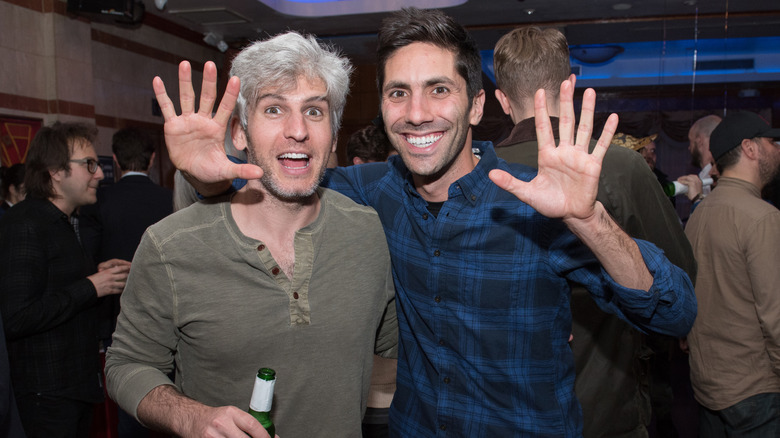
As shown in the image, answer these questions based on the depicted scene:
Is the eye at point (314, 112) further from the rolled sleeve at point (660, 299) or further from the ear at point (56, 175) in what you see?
the ear at point (56, 175)

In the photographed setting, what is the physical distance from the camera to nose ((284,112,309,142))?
1.46 metres

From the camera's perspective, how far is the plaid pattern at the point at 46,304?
2.40 m

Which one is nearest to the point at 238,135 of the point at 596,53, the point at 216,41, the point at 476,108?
the point at 476,108

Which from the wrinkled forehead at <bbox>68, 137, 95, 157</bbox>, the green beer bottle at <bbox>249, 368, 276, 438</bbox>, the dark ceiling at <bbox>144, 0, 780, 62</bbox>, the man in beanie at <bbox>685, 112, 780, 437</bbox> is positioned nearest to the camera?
the green beer bottle at <bbox>249, 368, 276, 438</bbox>

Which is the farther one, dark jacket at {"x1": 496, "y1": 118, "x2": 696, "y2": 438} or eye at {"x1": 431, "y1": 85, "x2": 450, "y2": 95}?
dark jacket at {"x1": 496, "y1": 118, "x2": 696, "y2": 438}

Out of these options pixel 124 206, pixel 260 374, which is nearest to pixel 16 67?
pixel 124 206

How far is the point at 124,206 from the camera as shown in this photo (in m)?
3.38

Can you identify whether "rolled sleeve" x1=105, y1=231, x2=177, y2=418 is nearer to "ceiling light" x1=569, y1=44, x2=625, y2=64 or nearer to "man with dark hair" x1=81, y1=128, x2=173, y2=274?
"man with dark hair" x1=81, y1=128, x2=173, y2=274

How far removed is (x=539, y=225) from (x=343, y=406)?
2.27ft

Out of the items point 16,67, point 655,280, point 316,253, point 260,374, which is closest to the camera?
point 260,374

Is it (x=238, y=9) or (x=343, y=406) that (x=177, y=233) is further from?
(x=238, y=9)

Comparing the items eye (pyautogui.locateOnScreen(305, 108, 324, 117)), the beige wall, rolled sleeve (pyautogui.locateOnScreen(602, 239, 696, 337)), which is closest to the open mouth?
eye (pyautogui.locateOnScreen(305, 108, 324, 117))

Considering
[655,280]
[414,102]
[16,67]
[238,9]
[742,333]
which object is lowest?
[742,333]

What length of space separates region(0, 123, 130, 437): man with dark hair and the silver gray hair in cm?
152
